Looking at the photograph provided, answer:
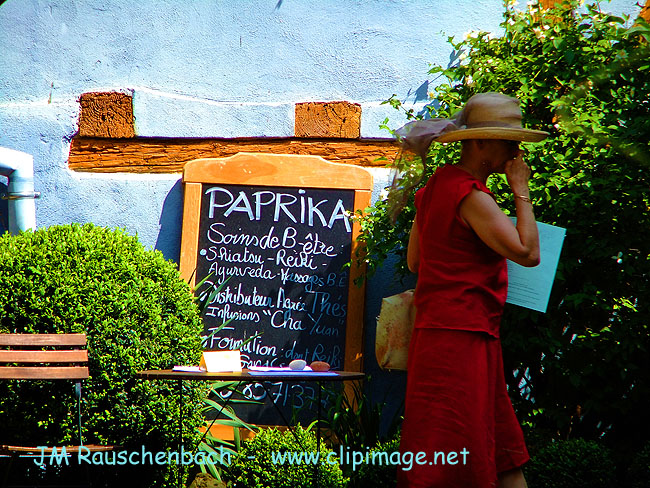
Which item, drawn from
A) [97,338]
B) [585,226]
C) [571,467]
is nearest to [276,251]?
[97,338]

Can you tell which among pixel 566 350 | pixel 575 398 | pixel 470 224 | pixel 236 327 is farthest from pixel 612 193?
pixel 236 327

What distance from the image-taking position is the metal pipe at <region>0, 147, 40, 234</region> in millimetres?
4945

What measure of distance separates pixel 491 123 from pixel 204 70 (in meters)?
2.89

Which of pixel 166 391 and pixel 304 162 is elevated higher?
pixel 304 162

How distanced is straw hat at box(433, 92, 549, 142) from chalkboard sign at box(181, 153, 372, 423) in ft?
6.82

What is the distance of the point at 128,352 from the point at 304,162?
184cm

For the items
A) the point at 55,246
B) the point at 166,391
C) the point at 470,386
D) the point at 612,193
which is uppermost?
the point at 612,193

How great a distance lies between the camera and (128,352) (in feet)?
12.4

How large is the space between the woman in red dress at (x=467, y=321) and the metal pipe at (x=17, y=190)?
3.24 meters

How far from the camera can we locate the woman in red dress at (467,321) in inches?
98.6

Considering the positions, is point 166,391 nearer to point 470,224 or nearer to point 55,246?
point 55,246

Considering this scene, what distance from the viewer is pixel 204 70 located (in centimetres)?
514

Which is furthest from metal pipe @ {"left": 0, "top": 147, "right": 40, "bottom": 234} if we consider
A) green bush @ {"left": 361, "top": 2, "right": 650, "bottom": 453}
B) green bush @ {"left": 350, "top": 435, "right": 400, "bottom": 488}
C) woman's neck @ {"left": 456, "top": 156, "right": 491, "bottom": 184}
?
woman's neck @ {"left": 456, "top": 156, "right": 491, "bottom": 184}

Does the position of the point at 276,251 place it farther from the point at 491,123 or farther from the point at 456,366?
the point at 456,366
